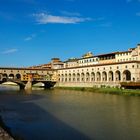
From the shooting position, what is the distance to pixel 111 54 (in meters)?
94.8

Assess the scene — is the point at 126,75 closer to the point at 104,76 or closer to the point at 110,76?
the point at 110,76

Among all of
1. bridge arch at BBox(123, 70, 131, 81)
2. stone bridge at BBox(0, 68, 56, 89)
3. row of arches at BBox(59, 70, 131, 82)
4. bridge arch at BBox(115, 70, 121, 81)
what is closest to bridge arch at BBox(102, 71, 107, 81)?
row of arches at BBox(59, 70, 131, 82)

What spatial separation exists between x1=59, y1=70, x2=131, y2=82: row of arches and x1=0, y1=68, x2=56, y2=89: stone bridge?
4584 millimetres

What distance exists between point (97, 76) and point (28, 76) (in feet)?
87.0

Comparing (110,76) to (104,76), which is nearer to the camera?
(110,76)

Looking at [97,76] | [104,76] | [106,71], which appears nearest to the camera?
[106,71]

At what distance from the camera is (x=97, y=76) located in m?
90.9

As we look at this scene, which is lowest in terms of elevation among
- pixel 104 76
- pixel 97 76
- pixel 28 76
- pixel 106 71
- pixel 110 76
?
pixel 110 76

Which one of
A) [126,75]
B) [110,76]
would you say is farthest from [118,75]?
[110,76]

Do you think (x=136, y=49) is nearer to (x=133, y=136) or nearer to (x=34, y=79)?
(x=34, y=79)

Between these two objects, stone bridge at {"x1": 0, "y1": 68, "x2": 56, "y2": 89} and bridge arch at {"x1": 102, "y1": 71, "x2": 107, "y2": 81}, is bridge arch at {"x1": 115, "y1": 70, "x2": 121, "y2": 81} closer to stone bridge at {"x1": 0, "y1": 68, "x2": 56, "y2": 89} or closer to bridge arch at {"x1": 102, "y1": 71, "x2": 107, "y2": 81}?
bridge arch at {"x1": 102, "y1": 71, "x2": 107, "y2": 81}

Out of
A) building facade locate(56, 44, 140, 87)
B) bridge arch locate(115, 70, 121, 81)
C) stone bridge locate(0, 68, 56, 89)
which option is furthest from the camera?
stone bridge locate(0, 68, 56, 89)

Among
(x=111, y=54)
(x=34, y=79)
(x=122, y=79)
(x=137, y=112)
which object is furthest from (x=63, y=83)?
(x=137, y=112)

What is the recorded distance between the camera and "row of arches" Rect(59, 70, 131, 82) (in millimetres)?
79688
